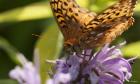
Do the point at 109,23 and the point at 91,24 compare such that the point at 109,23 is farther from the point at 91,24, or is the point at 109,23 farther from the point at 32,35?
the point at 32,35

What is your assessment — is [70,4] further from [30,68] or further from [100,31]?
[30,68]

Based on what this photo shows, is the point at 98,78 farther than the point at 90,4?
No

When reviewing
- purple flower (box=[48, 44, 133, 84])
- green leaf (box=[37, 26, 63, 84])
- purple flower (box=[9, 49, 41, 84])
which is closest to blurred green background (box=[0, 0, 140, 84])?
green leaf (box=[37, 26, 63, 84])

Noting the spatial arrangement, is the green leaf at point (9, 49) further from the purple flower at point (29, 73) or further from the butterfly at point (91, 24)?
the purple flower at point (29, 73)

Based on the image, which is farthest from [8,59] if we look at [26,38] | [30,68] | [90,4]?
[30,68]

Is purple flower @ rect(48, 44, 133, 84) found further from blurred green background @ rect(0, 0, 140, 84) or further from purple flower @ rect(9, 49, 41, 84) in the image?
blurred green background @ rect(0, 0, 140, 84)

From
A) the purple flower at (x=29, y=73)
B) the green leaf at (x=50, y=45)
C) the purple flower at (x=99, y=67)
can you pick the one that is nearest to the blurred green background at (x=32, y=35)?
the green leaf at (x=50, y=45)
